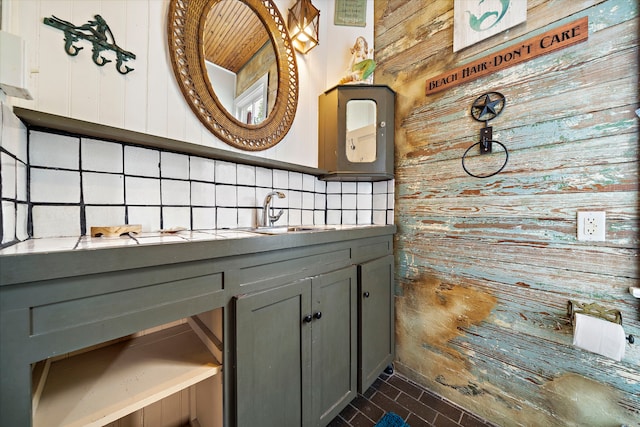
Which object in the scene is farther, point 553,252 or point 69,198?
point 553,252

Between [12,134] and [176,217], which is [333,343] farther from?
[12,134]

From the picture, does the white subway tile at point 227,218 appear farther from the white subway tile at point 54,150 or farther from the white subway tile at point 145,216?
the white subway tile at point 54,150

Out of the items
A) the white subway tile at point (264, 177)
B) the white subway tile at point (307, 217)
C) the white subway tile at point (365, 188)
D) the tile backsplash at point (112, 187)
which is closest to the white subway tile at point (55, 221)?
the tile backsplash at point (112, 187)

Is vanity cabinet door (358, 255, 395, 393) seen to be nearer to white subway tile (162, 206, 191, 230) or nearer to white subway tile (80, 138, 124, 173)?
white subway tile (162, 206, 191, 230)

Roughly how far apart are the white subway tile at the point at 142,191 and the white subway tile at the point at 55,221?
16 cm

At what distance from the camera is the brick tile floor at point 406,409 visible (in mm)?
1221

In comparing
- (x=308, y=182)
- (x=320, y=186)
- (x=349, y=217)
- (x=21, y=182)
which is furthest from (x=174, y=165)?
(x=349, y=217)

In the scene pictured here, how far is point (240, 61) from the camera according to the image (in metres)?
1.30

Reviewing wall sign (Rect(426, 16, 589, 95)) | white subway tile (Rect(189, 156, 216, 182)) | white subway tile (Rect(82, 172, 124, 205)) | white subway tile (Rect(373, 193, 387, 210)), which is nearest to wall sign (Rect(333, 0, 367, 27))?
wall sign (Rect(426, 16, 589, 95))

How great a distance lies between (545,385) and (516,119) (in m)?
1.27

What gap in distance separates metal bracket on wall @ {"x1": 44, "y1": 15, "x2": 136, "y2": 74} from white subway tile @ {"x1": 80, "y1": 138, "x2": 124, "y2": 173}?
0.99 feet

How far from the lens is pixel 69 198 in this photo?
0.85 meters

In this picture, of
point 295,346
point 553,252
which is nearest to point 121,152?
point 295,346

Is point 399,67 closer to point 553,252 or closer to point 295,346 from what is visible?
point 553,252
